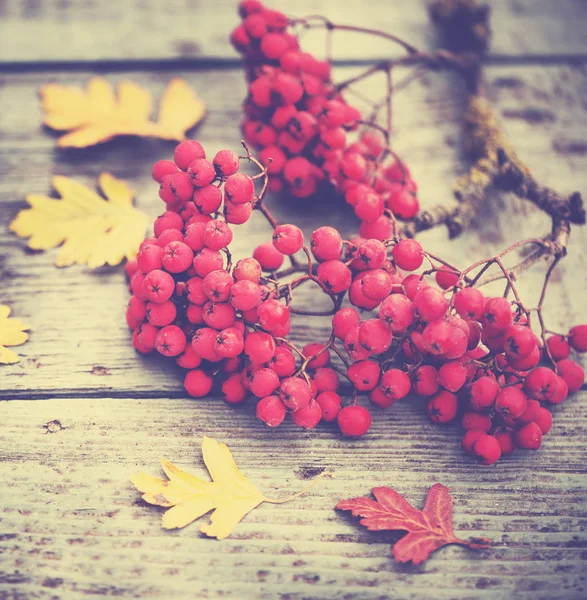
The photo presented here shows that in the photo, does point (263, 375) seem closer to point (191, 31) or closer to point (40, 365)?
point (40, 365)

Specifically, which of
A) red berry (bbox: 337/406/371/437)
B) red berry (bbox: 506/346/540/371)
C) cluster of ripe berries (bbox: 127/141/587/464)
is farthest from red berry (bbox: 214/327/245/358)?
red berry (bbox: 506/346/540/371)

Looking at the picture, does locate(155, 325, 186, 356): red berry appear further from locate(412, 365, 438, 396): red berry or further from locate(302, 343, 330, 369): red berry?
locate(412, 365, 438, 396): red berry

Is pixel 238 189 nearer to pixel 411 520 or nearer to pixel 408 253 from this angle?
pixel 408 253

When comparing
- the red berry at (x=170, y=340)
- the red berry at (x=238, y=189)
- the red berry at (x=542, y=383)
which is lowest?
the red berry at (x=542, y=383)

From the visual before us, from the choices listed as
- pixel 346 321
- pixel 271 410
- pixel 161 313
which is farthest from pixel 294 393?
pixel 161 313

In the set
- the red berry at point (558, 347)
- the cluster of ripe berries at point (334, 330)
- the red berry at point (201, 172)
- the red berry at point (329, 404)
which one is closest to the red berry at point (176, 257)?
the cluster of ripe berries at point (334, 330)

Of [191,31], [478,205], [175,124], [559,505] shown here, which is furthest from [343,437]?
[191,31]

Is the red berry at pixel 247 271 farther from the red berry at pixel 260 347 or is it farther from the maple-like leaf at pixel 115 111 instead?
the maple-like leaf at pixel 115 111
